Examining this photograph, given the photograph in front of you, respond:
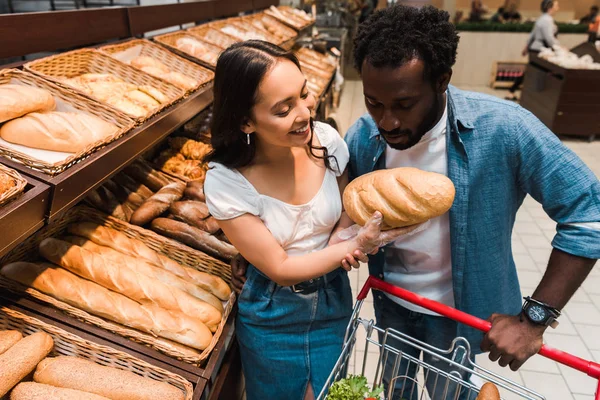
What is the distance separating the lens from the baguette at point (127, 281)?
157 cm

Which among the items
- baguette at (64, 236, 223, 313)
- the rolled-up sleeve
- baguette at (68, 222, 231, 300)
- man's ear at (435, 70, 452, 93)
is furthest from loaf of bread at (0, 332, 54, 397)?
the rolled-up sleeve

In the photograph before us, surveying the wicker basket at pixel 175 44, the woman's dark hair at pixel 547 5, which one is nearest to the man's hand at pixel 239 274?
the wicker basket at pixel 175 44

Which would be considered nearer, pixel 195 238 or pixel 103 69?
pixel 195 238

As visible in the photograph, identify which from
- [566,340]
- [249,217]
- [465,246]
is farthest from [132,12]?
[566,340]

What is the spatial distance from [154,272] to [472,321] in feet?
3.78

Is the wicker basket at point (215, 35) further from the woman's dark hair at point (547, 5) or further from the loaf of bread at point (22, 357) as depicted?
the woman's dark hair at point (547, 5)

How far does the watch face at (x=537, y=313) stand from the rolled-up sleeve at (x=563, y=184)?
17cm

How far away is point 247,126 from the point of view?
1.31 metres

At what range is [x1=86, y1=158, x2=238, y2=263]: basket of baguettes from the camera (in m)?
1.92

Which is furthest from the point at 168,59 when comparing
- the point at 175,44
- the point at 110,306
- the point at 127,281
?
the point at 110,306

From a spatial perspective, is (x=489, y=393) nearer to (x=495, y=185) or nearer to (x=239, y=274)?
(x=495, y=185)

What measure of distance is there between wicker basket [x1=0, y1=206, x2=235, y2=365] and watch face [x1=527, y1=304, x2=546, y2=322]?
96 cm

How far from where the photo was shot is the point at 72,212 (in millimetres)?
1875

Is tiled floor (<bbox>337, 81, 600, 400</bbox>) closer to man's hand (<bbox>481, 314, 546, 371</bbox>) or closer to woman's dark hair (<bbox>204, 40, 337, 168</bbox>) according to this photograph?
man's hand (<bbox>481, 314, 546, 371</bbox>)
